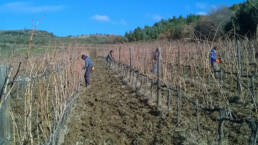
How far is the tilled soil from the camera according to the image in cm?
416

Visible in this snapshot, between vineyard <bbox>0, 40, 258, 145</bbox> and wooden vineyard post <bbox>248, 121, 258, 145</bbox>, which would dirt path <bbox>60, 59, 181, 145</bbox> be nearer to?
vineyard <bbox>0, 40, 258, 145</bbox>

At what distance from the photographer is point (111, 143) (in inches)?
163

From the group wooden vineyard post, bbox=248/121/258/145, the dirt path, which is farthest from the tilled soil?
wooden vineyard post, bbox=248/121/258/145

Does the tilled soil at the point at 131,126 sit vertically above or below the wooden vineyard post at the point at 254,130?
below

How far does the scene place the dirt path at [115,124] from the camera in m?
4.23

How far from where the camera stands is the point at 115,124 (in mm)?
5133

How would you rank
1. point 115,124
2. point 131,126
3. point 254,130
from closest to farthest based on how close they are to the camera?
point 254,130
point 131,126
point 115,124

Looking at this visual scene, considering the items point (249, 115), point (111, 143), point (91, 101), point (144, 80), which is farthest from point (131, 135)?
point (144, 80)

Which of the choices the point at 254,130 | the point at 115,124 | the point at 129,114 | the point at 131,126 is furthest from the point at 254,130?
the point at 129,114

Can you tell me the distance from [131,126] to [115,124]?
0.34 m

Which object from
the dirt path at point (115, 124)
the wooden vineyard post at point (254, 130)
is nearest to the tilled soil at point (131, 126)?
the dirt path at point (115, 124)

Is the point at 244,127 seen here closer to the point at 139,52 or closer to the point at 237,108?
the point at 237,108

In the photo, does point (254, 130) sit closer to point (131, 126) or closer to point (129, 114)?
point (131, 126)

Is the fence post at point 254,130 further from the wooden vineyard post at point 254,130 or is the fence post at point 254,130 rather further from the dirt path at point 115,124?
the dirt path at point 115,124
